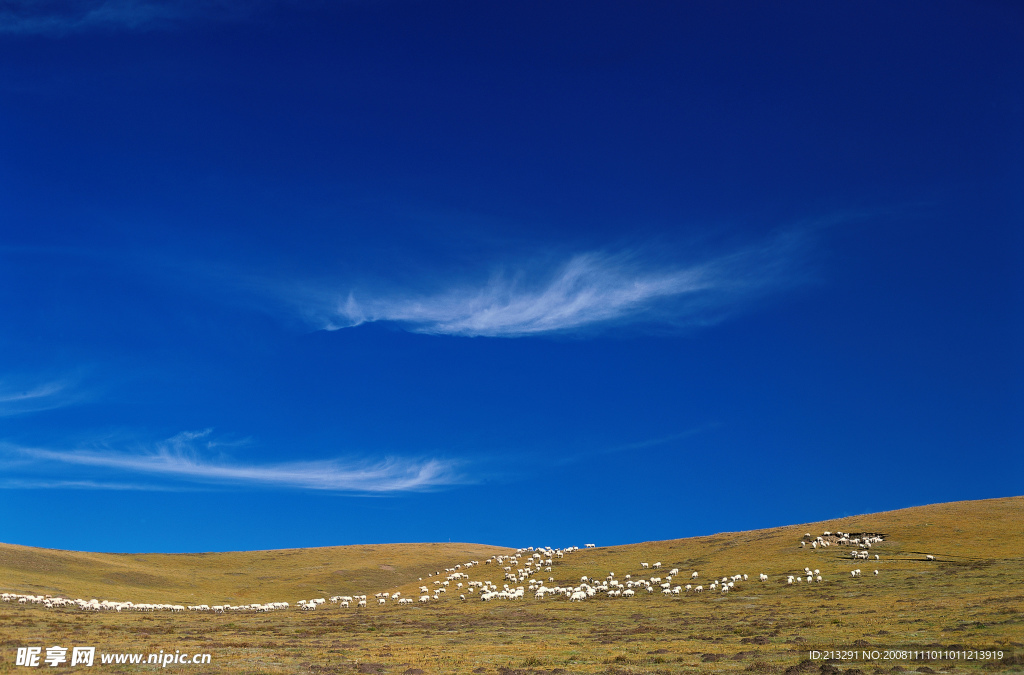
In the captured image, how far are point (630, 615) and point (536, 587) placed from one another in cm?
2470

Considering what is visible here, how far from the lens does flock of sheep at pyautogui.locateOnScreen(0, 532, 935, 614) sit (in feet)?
219

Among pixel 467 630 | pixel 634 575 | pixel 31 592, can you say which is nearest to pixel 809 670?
pixel 467 630

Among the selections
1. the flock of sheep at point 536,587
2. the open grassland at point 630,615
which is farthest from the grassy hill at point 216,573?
the flock of sheep at point 536,587

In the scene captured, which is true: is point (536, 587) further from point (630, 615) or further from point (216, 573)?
point (216, 573)

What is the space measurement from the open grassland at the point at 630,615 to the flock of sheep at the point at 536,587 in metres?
1.42

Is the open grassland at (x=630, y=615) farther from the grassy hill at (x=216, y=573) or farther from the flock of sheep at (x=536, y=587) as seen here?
the flock of sheep at (x=536, y=587)

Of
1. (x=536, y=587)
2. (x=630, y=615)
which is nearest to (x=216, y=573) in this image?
(x=536, y=587)

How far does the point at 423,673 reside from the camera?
28656mm

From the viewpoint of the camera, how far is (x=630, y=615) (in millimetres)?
52750

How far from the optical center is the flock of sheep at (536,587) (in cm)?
6669

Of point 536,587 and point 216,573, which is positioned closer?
point 536,587

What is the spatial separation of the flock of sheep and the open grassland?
1.42 meters

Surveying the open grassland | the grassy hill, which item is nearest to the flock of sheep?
the open grassland

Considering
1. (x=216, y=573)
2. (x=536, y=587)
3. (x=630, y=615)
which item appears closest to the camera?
(x=630, y=615)
